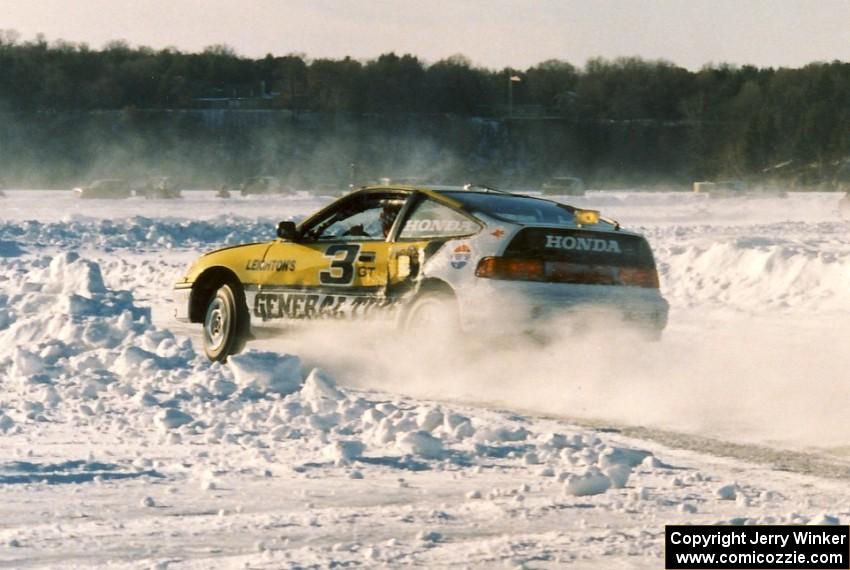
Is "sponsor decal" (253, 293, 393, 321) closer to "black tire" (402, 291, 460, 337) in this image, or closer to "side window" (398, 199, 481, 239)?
"black tire" (402, 291, 460, 337)

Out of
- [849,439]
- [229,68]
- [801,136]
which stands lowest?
[849,439]

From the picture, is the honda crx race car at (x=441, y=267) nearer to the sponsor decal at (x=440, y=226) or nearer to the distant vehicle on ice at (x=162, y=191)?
the sponsor decal at (x=440, y=226)

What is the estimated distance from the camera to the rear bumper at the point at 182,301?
1151cm

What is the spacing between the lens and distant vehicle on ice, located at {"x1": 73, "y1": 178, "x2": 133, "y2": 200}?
6650 cm

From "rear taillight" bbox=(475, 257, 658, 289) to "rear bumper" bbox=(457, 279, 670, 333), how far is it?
4cm

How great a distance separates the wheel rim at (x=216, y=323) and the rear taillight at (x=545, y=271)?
2.49m

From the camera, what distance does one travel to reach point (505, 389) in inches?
374

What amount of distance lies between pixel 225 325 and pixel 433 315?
2.05m

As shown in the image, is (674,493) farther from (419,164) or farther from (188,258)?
(419,164)

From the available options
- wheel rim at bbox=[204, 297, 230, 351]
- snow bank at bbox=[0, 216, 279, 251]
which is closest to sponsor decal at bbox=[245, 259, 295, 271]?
wheel rim at bbox=[204, 297, 230, 351]

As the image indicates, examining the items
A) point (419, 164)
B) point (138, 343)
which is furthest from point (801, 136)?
point (138, 343)

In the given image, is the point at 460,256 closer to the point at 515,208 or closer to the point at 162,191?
the point at 515,208

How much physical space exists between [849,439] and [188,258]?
1849 cm

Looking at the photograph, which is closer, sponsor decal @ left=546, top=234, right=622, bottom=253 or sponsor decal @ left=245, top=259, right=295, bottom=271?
sponsor decal @ left=546, top=234, right=622, bottom=253
